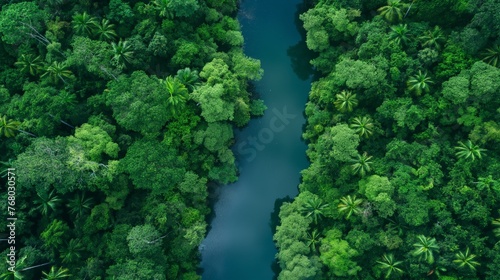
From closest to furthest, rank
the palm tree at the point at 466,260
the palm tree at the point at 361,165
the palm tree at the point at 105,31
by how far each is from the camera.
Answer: the palm tree at the point at 466,260
the palm tree at the point at 361,165
the palm tree at the point at 105,31

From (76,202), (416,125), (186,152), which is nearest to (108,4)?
(186,152)

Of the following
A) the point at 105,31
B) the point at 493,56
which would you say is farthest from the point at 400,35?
the point at 105,31

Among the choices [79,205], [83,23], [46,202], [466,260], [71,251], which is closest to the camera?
[466,260]

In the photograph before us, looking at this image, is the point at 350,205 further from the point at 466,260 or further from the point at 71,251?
the point at 71,251

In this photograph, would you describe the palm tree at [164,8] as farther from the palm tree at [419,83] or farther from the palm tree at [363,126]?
the palm tree at [419,83]

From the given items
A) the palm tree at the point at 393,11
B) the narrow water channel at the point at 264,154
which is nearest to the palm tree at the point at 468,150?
the palm tree at the point at 393,11

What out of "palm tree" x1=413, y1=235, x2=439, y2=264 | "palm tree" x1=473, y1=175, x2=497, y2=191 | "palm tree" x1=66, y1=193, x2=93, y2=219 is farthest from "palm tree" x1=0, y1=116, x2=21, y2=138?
"palm tree" x1=473, y1=175, x2=497, y2=191

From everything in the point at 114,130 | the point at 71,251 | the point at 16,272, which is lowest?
the point at 16,272
